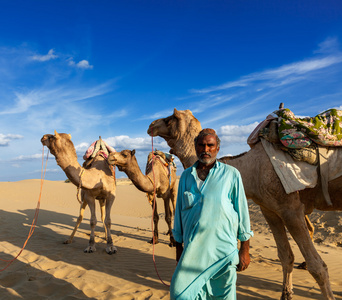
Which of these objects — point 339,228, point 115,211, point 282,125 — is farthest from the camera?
point 115,211

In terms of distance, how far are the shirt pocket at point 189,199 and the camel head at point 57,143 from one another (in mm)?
5175

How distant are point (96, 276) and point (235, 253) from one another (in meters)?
4.09

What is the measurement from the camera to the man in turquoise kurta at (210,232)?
2092mm

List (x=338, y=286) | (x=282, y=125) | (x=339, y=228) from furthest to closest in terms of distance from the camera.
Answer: (x=339, y=228) < (x=338, y=286) < (x=282, y=125)

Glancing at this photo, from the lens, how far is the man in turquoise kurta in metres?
2.09

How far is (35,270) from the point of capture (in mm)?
5621

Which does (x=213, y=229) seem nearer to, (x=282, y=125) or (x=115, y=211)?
(x=282, y=125)

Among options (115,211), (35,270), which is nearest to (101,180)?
(35,270)

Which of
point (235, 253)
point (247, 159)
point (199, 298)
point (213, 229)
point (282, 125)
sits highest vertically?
point (282, 125)

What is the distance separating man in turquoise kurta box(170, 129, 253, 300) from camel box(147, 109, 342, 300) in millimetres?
1656

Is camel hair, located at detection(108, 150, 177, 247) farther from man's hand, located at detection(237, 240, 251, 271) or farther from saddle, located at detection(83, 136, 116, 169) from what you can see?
man's hand, located at detection(237, 240, 251, 271)

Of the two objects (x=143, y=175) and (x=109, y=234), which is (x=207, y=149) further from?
(x=109, y=234)

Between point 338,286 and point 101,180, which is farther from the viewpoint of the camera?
point 101,180

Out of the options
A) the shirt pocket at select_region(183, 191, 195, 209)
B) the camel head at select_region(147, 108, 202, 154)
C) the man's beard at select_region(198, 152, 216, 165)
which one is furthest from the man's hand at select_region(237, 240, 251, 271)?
the camel head at select_region(147, 108, 202, 154)
